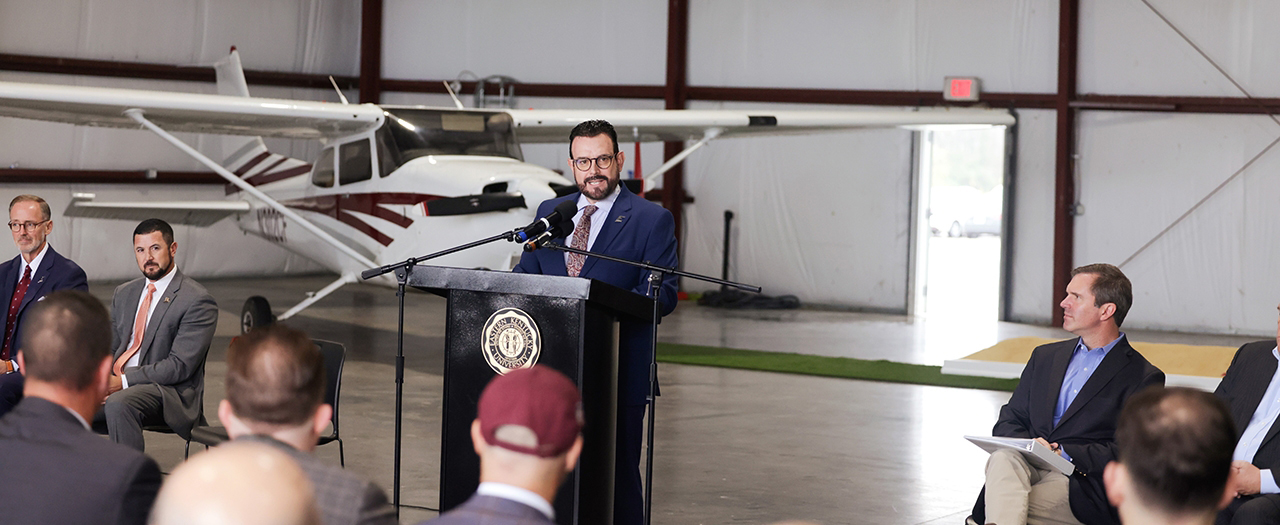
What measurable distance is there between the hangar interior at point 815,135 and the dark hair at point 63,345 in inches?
269

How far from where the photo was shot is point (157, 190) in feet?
50.3

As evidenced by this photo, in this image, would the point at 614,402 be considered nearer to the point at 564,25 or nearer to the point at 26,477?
the point at 26,477

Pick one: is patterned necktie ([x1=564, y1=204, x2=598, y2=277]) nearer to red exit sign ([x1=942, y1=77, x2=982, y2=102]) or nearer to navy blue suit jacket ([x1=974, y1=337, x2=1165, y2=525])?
navy blue suit jacket ([x1=974, y1=337, x2=1165, y2=525])

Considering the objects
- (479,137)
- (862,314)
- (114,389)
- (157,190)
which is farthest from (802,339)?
(157,190)

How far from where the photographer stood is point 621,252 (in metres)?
3.81

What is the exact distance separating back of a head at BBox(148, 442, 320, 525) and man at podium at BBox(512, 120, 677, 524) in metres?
2.32

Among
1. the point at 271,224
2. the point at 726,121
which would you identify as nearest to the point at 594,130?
the point at 726,121

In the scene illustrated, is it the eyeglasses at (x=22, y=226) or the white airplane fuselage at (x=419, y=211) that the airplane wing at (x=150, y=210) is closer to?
the white airplane fuselage at (x=419, y=211)

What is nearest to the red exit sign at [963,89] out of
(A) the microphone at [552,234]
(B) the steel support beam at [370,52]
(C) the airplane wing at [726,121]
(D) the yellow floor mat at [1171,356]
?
(C) the airplane wing at [726,121]

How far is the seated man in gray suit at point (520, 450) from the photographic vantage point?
5.38ft

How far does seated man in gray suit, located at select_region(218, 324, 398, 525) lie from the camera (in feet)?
6.48

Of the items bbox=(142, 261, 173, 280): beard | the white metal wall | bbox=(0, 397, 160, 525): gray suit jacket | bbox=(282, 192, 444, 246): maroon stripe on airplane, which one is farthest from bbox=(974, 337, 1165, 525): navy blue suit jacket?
the white metal wall

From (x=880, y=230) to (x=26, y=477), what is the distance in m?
12.9

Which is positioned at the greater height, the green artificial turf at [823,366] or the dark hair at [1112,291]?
the dark hair at [1112,291]
